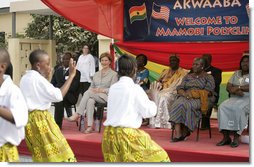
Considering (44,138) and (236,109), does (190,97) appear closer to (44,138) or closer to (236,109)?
(236,109)

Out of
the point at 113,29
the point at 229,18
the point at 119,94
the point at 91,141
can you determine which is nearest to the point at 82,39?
the point at 113,29

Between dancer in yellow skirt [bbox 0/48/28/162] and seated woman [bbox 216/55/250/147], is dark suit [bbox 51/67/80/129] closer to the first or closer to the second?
seated woman [bbox 216/55/250/147]

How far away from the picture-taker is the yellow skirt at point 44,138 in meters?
4.60

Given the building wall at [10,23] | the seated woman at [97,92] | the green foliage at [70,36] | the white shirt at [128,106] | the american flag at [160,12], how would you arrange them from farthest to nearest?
the building wall at [10,23] < the green foliage at [70,36] < the american flag at [160,12] < the seated woman at [97,92] < the white shirt at [128,106]

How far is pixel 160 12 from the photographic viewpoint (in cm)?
856

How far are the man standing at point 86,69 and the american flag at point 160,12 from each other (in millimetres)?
3368

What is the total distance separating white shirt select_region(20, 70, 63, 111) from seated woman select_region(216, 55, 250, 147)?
7.68 ft

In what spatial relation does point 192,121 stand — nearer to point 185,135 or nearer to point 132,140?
point 185,135

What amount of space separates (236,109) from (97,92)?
226cm

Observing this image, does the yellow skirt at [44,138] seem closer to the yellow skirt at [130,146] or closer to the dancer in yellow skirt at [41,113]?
the dancer in yellow skirt at [41,113]

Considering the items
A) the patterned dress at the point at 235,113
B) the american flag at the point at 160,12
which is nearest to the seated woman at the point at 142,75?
the american flag at the point at 160,12

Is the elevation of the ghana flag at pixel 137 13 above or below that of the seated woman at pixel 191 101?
above

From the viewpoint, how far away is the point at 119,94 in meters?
4.18

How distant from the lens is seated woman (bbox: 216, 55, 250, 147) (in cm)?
586
